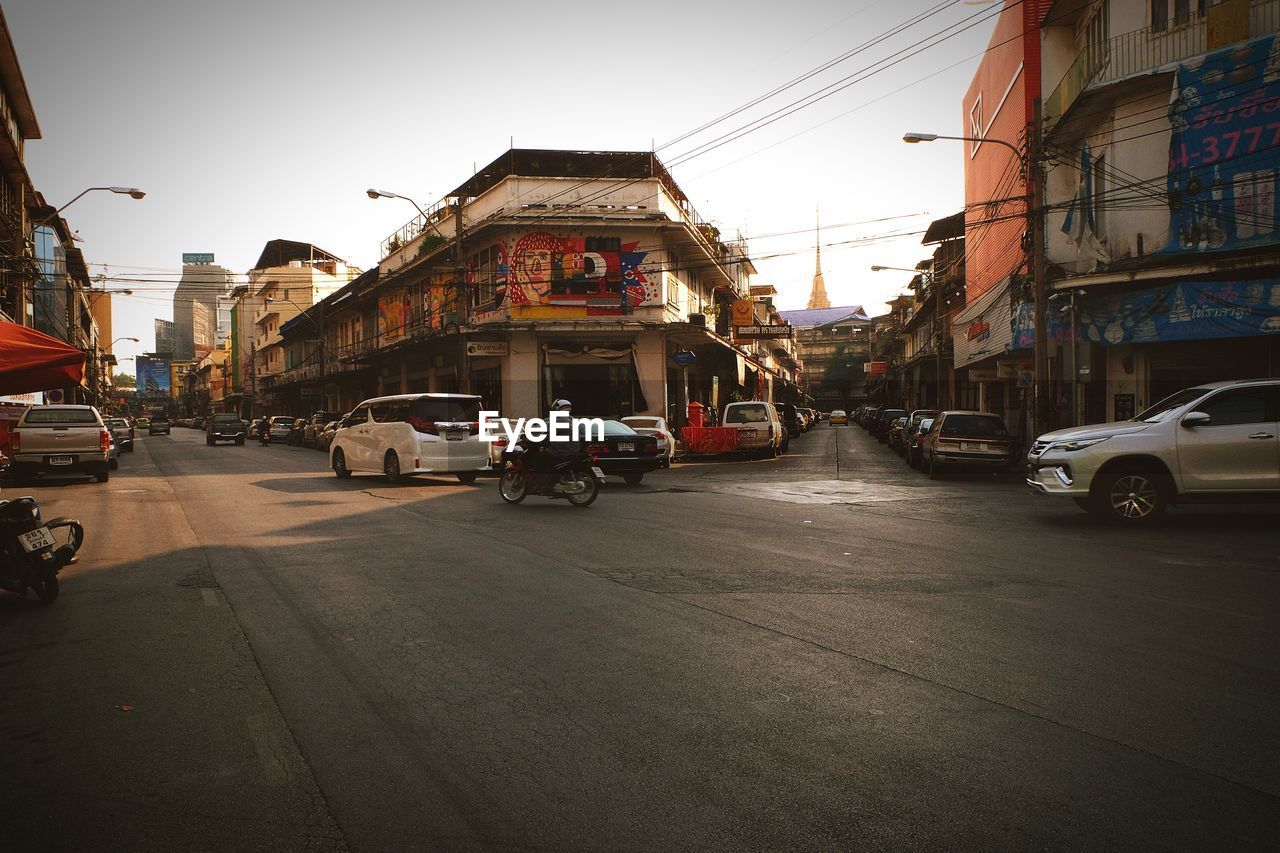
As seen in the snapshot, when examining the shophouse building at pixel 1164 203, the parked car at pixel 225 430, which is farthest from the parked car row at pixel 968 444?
the parked car at pixel 225 430

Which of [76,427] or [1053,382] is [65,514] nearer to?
[76,427]

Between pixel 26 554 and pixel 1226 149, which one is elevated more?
pixel 1226 149

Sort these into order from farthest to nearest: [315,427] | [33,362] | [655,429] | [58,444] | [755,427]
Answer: [315,427], [755,427], [655,429], [58,444], [33,362]

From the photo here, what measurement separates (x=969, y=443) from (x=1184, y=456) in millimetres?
9433

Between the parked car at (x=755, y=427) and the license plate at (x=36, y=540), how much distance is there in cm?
2298

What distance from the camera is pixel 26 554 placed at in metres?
6.49

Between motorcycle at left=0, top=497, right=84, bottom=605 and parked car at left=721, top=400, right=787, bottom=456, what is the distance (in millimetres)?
22992

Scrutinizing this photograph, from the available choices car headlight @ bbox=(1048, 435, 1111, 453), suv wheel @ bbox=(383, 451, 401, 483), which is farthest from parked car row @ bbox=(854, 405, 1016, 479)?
suv wheel @ bbox=(383, 451, 401, 483)

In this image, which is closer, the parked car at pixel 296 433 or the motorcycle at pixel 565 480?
the motorcycle at pixel 565 480

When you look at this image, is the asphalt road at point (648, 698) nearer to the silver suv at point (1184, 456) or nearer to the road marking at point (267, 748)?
the road marking at point (267, 748)

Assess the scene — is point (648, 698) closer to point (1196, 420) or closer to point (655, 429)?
point (1196, 420)

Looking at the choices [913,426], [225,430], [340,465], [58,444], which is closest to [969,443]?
Answer: [913,426]

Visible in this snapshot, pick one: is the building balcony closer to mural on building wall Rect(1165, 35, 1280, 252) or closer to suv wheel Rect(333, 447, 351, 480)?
mural on building wall Rect(1165, 35, 1280, 252)

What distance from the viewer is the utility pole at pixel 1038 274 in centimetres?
1981
